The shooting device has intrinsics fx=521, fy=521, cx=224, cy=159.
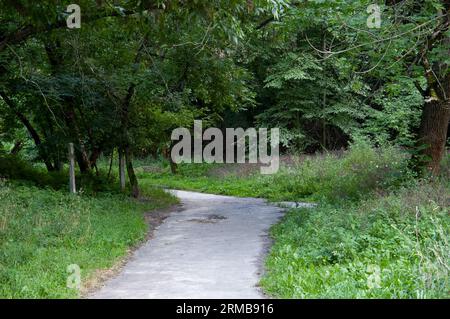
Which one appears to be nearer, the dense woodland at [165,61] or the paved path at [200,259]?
the paved path at [200,259]

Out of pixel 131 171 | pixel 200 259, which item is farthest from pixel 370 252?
pixel 131 171

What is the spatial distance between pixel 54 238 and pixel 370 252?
534 cm

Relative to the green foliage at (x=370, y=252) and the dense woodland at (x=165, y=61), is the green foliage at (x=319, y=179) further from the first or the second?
the green foliage at (x=370, y=252)

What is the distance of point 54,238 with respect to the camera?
29.9ft

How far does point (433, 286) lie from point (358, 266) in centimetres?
130

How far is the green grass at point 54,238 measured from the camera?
682 centimetres

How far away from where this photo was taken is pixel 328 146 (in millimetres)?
28953

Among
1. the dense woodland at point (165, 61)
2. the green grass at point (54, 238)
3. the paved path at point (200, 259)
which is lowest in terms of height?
the paved path at point (200, 259)

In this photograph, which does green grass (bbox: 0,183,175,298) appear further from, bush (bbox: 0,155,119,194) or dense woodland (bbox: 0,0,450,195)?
bush (bbox: 0,155,119,194)

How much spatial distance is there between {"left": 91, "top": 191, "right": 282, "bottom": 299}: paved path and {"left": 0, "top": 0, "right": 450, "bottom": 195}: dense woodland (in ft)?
11.8

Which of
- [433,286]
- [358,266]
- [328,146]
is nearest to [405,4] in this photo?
[358,266]

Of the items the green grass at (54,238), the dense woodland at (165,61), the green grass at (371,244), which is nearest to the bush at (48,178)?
the dense woodland at (165,61)

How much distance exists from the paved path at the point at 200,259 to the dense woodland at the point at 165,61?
3.58 meters
